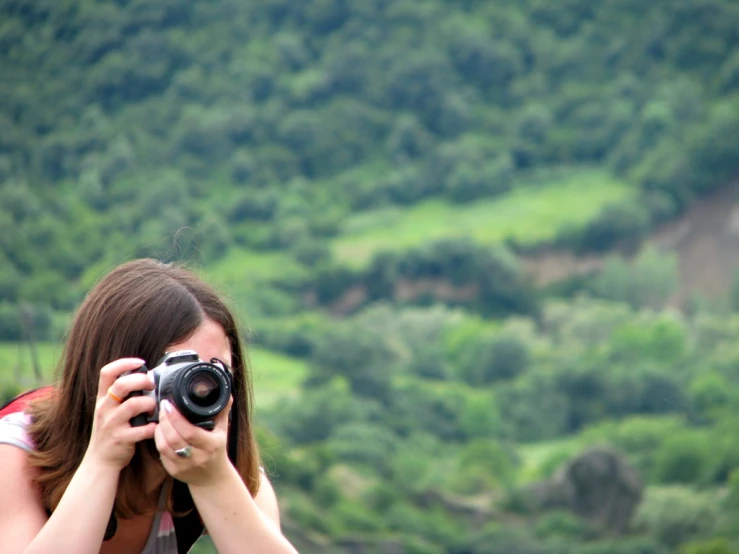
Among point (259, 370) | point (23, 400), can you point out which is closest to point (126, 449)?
point (23, 400)

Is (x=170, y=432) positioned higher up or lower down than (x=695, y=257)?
lower down

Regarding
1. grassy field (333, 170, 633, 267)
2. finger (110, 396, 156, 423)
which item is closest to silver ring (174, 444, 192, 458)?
finger (110, 396, 156, 423)

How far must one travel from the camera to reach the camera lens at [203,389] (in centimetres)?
251

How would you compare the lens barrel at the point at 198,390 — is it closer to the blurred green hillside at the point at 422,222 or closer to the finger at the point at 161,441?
the finger at the point at 161,441

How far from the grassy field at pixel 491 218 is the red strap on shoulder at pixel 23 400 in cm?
7380

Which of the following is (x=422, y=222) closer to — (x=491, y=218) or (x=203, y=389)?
(x=491, y=218)

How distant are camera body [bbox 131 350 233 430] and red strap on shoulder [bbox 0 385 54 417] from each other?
0.37m

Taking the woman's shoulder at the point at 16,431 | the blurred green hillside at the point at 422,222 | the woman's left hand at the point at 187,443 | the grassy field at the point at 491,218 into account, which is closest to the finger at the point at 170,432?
the woman's left hand at the point at 187,443

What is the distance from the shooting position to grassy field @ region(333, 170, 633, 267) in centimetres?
8031

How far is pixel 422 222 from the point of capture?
85.4 m

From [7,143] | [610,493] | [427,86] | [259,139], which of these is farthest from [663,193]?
[7,143]

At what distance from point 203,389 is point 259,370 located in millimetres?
46518

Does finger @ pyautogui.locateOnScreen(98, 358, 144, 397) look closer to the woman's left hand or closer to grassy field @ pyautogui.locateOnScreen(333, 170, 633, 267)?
the woman's left hand

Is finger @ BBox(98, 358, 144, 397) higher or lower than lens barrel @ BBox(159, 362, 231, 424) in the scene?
higher
